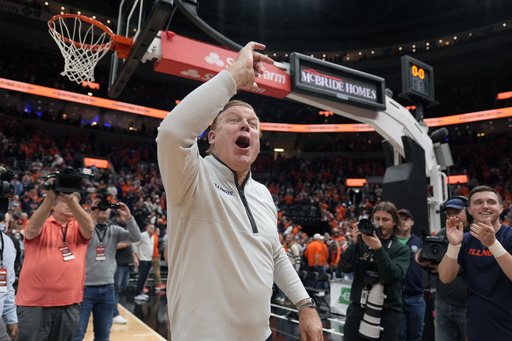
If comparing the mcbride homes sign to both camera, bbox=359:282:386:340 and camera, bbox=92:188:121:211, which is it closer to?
camera, bbox=92:188:121:211

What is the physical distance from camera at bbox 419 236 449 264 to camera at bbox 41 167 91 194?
2954 millimetres

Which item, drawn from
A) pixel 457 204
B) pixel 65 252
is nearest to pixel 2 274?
pixel 65 252

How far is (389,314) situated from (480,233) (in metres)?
1.18

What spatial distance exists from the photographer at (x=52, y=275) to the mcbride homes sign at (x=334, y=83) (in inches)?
131

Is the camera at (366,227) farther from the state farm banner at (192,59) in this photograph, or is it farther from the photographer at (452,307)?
the state farm banner at (192,59)

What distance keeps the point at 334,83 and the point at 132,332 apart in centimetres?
488

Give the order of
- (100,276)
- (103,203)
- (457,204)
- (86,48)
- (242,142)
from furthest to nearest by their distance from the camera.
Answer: (86,48) → (100,276) → (103,203) → (457,204) → (242,142)

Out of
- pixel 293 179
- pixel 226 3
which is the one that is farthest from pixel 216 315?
pixel 226 3

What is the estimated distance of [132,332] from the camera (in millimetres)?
6223

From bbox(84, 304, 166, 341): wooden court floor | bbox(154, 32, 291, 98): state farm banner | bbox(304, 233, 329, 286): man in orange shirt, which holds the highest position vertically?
bbox(154, 32, 291, 98): state farm banner

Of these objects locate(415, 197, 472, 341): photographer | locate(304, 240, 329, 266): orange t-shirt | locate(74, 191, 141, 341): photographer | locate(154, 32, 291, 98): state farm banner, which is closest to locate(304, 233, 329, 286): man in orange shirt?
locate(304, 240, 329, 266): orange t-shirt

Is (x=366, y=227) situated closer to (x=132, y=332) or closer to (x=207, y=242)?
(x=207, y=242)

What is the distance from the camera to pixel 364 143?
30.2 metres

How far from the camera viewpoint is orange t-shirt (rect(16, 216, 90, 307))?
339 centimetres
